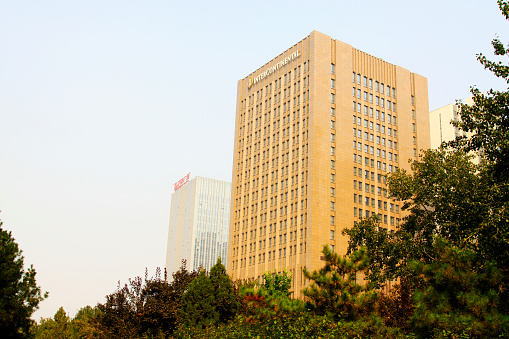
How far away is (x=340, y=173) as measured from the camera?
94.0 m

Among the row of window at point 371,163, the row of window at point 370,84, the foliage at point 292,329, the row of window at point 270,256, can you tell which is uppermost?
the row of window at point 370,84

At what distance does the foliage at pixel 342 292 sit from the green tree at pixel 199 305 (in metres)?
8.39

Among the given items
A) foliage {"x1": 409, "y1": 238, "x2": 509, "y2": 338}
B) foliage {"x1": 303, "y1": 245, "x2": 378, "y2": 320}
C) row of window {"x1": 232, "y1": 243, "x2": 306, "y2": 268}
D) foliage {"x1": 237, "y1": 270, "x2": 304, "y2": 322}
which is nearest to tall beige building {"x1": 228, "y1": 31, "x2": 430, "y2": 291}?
row of window {"x1": 232, "y1": 243, "x2": 306, "y2": 268}

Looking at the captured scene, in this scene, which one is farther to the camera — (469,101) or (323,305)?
(469,101)

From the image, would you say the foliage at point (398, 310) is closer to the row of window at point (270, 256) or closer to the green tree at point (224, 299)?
the green tree at point (224, 299)

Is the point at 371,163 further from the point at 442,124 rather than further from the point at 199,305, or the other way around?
the point at 199,305

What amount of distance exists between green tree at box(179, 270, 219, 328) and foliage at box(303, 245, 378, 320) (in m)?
8.39

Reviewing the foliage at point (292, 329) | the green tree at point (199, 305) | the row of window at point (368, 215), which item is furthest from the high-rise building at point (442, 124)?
the foliage at point (292, 329)

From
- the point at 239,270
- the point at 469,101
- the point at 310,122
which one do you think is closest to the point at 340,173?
the point at 310,122

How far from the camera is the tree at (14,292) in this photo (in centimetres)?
3981

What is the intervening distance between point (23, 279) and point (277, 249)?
5801cm

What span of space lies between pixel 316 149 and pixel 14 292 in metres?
60.1

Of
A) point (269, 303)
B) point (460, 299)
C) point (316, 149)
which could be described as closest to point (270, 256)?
point (316, 149)

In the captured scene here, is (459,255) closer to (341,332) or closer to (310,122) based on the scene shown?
(341,332)
